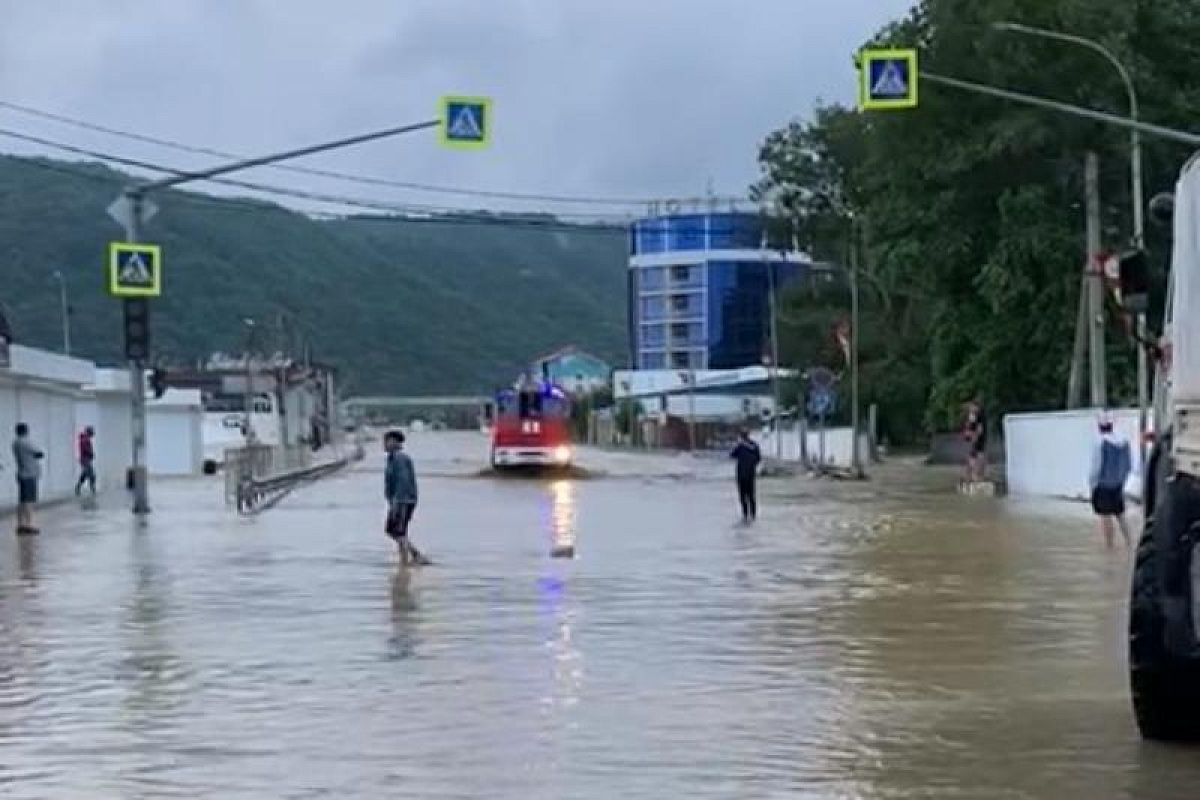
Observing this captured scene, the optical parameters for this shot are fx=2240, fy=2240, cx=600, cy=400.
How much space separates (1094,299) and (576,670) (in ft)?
111

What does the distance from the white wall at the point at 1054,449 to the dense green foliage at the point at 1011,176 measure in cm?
387

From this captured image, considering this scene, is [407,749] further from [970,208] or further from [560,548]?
[970,208]

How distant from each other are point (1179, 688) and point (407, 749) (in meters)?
4.01

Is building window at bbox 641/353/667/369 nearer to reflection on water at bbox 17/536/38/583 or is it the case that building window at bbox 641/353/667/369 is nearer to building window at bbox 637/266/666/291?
building window at bbox 637/266/666/291

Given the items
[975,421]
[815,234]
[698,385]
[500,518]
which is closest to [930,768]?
[500,518]

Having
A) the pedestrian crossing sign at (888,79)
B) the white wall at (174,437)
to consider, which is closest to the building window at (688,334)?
the white wall at (174,437)

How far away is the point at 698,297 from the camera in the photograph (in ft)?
591

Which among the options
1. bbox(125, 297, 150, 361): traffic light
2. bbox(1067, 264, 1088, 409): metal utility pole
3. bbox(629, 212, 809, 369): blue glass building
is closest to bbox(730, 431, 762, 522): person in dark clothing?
bbox(125, 297, 150, 361): traffic light

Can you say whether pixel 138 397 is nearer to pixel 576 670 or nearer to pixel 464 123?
pixel 464 123

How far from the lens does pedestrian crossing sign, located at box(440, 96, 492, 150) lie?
3312cm

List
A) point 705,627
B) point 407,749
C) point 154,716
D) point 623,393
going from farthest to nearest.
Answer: point 623,393
point 705,627
point 154,716
point 407,749

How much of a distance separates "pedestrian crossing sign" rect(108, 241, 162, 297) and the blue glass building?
124 meters

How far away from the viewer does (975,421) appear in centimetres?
5044

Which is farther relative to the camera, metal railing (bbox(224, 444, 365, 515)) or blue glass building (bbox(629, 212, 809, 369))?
blue glass building (bbox(629, 212, 809, 369))
